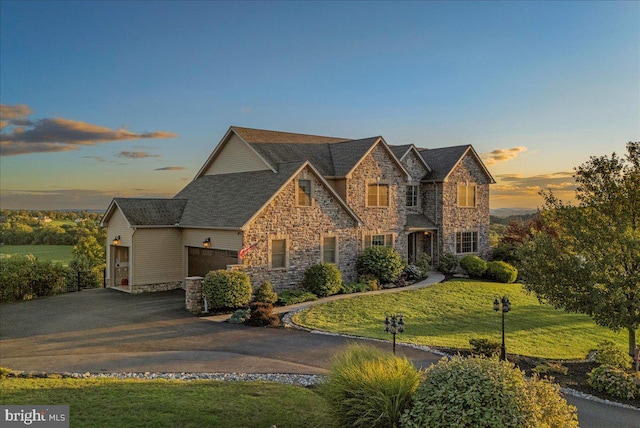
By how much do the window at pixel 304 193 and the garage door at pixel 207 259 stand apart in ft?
13.5

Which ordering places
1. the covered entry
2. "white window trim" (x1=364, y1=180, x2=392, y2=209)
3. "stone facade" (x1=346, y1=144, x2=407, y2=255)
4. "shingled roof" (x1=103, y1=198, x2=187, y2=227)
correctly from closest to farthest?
"shingled roof" (x1=103, y1=198, x2=187, y2=227) → "stone facade" (x1=346, y1=144, x2=407, y2=255) → "white window trim" (x1=364, y1=180, x2=392, y2=209) → the covered entry

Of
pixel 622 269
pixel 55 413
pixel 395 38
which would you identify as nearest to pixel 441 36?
pixel 395 38

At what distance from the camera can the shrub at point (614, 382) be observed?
1056 centimetres

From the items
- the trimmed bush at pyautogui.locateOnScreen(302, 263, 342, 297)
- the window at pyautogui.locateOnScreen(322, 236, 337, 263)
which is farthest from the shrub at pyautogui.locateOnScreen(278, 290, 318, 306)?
the window at pyautogui.locateOnScreen(322, 236, 337, 263)

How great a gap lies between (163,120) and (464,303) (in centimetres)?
1794

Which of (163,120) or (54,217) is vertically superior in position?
(163,120)

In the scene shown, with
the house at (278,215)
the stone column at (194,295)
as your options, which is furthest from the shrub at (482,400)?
the house at (278,215)

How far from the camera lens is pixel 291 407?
862 cm

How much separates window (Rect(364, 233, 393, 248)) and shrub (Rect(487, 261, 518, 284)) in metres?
7.41

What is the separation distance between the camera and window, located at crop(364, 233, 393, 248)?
27453mm

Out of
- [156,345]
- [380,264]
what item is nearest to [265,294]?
[156,345]

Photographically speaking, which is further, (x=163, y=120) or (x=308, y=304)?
(x=163, y=120)

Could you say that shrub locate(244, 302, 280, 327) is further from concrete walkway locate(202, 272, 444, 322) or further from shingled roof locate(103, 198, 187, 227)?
shingled roof locate(103, 198, 187, 227)

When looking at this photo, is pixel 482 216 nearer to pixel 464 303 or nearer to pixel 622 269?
pixel 464 303
